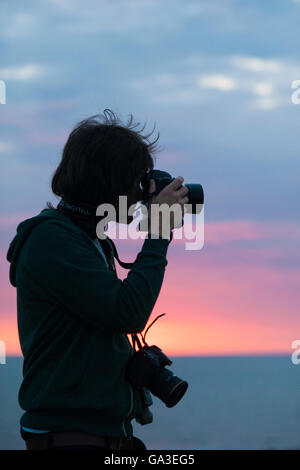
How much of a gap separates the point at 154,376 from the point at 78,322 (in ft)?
1.34

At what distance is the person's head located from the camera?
3037 mm

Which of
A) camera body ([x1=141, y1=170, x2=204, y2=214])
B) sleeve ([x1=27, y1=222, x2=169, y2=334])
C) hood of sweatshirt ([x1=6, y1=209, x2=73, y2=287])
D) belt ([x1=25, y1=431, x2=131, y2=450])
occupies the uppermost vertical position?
camera body ([x1=141, y1=170, x2=204, y2=214])

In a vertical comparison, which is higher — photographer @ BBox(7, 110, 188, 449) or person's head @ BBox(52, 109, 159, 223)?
person's head @ BBox(52, 109, 159, 223)

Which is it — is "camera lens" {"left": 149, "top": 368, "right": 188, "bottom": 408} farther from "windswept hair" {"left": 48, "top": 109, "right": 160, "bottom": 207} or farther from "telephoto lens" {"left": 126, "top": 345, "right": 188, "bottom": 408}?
"windswept hair" {"left": 48, "top": 109, "right": 160, "bottom": 207}

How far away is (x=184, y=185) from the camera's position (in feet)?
10.5

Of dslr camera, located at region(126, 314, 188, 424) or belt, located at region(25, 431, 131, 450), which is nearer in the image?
belt, located at region(25, 431, 131, 450)

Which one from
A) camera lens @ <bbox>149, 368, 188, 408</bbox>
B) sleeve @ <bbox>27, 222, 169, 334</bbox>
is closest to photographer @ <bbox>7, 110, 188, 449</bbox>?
sleeve @ <bbox>27, 222, 169, 334</bbox>

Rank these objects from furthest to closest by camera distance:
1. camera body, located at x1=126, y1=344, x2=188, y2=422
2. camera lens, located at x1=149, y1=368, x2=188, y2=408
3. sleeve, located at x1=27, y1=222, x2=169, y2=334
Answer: camera lens, located at x1=149, y1=368, x2=188, y2=408
camera body, located at x1=126, y1=344, x2=188, y2=422
sleeve, located at x1=27, y1=222, x2=169, y2=334

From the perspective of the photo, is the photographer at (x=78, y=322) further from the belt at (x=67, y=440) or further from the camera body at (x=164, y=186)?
the camera body at (x=164, y=186)

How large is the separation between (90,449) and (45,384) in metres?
0.28

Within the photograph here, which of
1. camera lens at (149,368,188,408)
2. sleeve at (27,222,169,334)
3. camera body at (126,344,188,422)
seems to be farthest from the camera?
camera lens at (149,368,188,408)

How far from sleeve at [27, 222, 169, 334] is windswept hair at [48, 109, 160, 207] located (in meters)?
0.21

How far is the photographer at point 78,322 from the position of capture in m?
2.81
